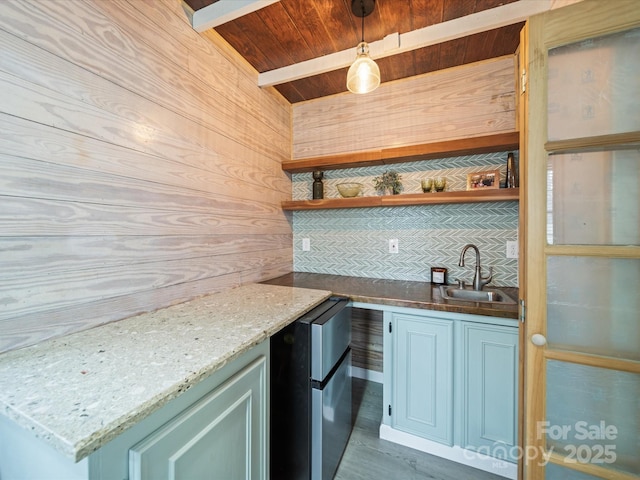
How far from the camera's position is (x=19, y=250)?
2.58 feet

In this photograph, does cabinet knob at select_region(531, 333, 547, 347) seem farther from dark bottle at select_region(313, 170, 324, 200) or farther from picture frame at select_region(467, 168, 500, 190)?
dark bottle at select_region(313, 170, 324, 200)

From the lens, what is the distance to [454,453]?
4.62 ft

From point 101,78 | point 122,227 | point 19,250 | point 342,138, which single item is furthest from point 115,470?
point 342,138

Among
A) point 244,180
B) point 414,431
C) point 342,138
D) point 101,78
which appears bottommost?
point 414,431

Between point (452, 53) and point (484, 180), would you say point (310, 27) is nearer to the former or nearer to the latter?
point (452, 53)

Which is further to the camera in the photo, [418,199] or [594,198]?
[418,199]

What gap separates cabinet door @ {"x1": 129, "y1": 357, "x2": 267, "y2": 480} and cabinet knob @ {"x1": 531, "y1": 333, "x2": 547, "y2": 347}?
112 cm

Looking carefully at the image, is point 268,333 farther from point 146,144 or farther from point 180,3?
point 180,3

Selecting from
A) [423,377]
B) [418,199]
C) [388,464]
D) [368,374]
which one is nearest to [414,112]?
[418,199]

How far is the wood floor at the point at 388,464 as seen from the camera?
52.4 inches

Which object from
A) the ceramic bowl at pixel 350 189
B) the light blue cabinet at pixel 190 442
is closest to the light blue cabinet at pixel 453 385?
the light blue cabinet at pixel 190 442

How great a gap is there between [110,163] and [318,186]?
153cm

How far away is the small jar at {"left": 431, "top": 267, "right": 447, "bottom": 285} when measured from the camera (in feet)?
6.21

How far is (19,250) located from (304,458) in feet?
4.52
